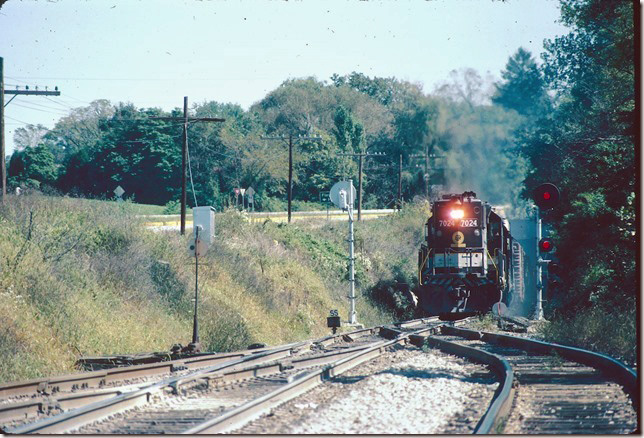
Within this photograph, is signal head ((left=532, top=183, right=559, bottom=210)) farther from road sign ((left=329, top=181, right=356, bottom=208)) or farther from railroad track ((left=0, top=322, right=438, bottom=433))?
road sign ((left=329, top=181, right=356, bottom=208))

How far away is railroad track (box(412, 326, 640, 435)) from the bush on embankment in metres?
8.06

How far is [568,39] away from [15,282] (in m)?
15.0

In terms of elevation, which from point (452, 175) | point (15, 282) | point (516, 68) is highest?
point (516, 68)

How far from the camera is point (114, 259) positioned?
2272 cm

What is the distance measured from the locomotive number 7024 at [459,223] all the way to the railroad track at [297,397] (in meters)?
8.25

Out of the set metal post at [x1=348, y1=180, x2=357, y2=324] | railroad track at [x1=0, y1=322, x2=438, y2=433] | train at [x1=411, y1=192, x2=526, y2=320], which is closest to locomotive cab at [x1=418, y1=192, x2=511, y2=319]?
train at [x1=411, y1=192, x2=526, y2=320]

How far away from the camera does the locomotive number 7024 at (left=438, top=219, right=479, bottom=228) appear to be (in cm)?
2498

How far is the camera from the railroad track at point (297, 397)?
8.80 m

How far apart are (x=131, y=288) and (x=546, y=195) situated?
37.7ft

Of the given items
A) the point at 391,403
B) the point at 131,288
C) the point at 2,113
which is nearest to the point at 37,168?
the point at 2,113

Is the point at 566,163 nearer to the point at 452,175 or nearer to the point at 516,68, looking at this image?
the point at 452,175

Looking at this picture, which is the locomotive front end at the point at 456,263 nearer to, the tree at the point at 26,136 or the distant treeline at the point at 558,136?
the distant treeline at the point at 558,136

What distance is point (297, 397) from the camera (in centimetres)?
1080

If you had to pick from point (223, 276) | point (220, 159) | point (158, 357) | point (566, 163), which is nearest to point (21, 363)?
point (158, 357)
